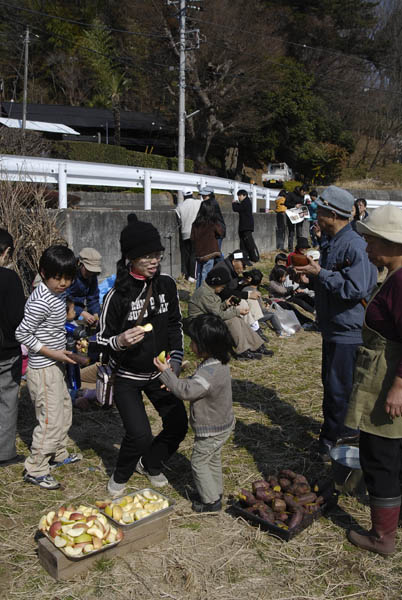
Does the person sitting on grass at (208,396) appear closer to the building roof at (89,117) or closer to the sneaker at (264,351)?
the sneaker at (264,351)

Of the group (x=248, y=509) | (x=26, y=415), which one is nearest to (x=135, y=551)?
(x=248, y=509)

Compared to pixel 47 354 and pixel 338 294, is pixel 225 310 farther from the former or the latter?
pixel 47 354

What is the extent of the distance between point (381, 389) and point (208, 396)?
1122 millimetres

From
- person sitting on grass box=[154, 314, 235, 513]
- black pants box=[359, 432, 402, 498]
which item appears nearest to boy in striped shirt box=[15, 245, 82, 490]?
person sitting on grass box=[154, 314, 235, 513]

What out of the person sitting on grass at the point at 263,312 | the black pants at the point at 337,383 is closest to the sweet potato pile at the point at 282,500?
the black pants at the point at 337,383

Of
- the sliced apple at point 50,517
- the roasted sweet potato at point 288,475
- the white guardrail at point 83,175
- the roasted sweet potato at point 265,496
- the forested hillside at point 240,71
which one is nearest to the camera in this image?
the sliced apple at point 50,517

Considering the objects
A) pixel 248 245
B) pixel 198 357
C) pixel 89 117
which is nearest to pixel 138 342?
pixel 198 357

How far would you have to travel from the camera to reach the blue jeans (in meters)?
9.79

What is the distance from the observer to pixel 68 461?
181 inches

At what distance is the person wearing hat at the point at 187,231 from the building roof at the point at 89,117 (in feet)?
81.6

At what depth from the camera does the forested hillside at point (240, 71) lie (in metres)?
32.6

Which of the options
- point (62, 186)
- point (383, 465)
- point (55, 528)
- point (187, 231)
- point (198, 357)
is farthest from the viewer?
point (187, 231)

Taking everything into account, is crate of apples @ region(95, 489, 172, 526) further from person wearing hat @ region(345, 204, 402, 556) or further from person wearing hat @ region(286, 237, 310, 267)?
person wearing hat @ region(286, 237, 310, 267)

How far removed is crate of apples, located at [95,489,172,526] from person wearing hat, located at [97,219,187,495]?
1.02ft
